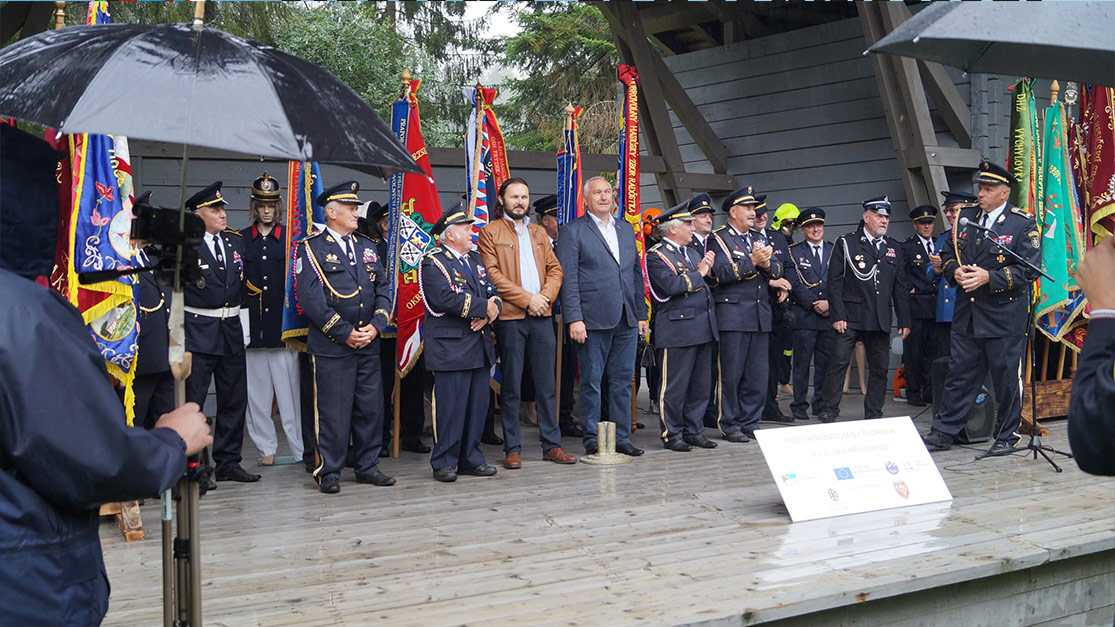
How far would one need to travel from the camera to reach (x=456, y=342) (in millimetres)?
5746

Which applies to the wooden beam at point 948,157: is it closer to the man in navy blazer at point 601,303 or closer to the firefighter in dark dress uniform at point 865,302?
the firefighter in dark dress uniform at point 865,302

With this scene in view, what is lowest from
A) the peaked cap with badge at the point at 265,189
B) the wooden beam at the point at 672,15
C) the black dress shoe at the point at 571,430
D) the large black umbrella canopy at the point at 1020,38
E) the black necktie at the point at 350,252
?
the black dress shoe at the point at 571,430

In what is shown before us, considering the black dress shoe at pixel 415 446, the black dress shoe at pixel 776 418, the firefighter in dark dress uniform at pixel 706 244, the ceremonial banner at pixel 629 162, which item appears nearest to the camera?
the black dress shoe at pixel 415 446

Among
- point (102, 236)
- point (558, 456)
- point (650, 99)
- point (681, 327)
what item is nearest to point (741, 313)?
point (681, 327)

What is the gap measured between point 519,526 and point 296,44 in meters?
15.7

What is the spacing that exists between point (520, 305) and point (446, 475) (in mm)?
1132

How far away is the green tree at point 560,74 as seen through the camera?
67.7 ft

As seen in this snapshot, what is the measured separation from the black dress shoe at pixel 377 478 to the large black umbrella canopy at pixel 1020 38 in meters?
3.83

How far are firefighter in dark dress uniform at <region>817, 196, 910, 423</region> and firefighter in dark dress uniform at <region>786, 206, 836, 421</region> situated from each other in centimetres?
15

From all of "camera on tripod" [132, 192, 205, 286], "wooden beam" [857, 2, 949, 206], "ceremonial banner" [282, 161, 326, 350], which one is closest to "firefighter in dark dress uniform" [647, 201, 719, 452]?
"ceremonial banner" [282, 161, 326, 350]

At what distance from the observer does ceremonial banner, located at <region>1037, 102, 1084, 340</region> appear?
22.9 feet

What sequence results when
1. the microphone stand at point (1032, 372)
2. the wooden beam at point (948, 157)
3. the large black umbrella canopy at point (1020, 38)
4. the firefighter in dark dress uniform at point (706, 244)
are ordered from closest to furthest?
the large black umbrella canopy at point (1020, 38) < the microphone stand at point (1032, 372) < the firefighter in dark dress uniform at point (706, 244) < the wooden beam at point (948, 157)

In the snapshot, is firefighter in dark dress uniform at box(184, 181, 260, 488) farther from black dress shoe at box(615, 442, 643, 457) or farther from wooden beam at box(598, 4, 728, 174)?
wooden beam at box(598, 4, 728, 174)

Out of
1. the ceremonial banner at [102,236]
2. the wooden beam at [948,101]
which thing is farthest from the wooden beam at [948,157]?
the ceremonial banner at [102,236]
